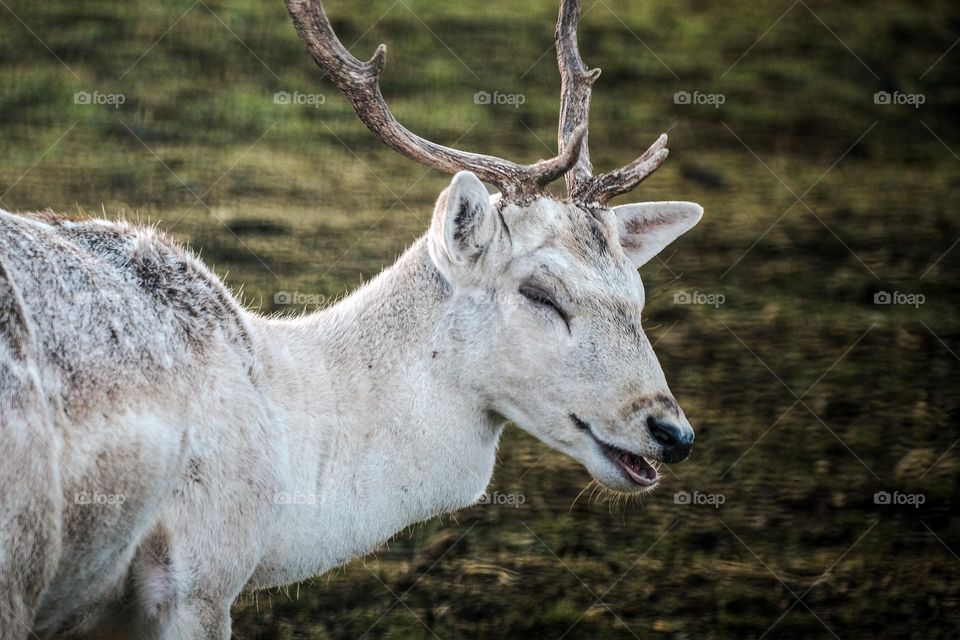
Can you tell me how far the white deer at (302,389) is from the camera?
458cm

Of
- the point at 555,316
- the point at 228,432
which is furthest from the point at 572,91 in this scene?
the point at 228,432

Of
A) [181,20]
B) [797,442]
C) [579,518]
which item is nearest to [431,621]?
[579,518]

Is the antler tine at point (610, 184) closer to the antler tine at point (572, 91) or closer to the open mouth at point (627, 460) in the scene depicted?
the antler tine at point (572, 91)

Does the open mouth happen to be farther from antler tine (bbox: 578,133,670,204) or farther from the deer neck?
antler tine (bbox: 578,133,670,204)

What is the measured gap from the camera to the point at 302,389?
208 inches

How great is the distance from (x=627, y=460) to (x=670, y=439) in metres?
0.21

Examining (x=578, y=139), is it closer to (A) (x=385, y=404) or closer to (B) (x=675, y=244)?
(A) (x=385, y=404)

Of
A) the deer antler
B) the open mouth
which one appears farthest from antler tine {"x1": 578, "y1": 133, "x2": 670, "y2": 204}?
the open mouth

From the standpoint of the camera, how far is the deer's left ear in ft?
19.6

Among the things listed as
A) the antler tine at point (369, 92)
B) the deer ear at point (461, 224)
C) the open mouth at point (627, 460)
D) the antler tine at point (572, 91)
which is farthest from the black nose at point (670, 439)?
the antler tine at point (369, 92)

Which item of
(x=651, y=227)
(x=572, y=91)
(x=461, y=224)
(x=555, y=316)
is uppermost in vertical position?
(x=572, y=91)

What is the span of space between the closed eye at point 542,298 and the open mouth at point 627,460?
0.40m

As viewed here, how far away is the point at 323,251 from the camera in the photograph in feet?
32.9

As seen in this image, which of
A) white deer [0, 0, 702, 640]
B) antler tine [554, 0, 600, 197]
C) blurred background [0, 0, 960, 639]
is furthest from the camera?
blurred background [0, 0, 960, 639]
